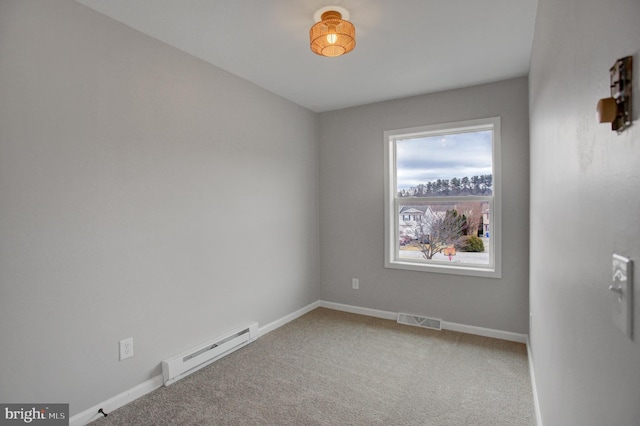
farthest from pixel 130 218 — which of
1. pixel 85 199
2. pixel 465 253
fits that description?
pixel 465 253

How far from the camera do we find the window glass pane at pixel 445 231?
132 inches

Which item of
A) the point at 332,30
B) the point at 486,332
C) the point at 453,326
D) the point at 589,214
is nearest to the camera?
the point at 589,214

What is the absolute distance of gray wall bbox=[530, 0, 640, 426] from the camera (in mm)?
605

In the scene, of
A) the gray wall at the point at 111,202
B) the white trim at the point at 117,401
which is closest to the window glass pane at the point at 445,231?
the gray wall at the point at 111,202

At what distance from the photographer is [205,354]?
2641 millimetres

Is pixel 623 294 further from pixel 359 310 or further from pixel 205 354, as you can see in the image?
pixel 359 310

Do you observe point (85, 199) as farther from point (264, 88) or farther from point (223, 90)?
point (264, 88)

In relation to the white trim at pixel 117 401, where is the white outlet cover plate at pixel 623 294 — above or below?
above

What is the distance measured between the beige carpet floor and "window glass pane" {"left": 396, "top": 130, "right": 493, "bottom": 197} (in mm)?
1526

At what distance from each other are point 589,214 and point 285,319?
3235 millimetres

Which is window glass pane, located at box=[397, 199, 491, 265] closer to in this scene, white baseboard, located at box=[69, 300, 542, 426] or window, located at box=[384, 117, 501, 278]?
window, located at box=[384, 117, 501, 278]

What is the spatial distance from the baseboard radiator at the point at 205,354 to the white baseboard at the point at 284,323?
101mm

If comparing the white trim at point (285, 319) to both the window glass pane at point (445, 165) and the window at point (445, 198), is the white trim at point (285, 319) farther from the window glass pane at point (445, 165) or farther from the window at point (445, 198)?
the window glass pane at point (445, 165)

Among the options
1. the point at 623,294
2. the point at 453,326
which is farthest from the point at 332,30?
the point at 453,326
